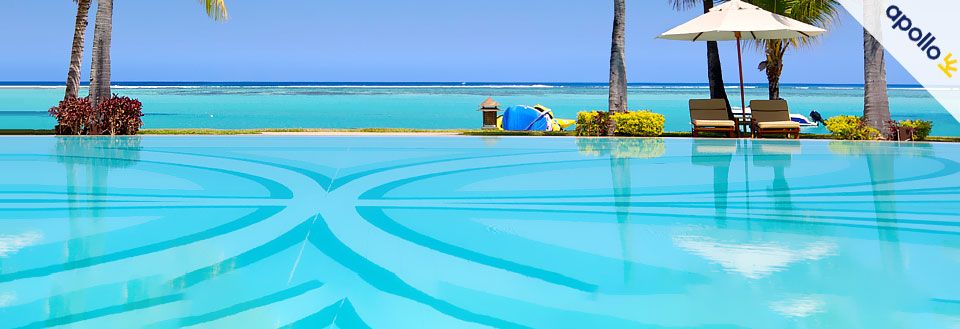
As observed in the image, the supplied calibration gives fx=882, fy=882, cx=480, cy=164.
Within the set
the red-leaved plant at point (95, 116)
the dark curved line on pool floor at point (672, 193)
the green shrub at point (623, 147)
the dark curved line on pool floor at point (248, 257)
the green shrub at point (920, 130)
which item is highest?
the red-leaved plant at point (95, 116)

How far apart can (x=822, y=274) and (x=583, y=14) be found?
6714cm

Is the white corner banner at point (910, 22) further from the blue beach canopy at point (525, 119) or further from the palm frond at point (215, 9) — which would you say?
the palm frond at point (215, 9)

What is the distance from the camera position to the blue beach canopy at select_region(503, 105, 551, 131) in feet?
86.5

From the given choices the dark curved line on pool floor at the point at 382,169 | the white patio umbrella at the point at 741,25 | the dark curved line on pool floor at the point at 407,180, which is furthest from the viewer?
the white patio umbrella at the point at 741,25

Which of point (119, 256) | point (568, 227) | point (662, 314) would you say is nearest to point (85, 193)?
point (119, 256)

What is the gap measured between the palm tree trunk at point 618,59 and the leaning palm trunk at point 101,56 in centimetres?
1137

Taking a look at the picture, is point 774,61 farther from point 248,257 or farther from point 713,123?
point 248,257

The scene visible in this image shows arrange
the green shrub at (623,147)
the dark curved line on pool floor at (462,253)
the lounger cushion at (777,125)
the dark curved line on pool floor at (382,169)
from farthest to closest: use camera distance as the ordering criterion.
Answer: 1. the lounger cushion at (777,125)
2. the green shrub at (623,147)
3. the dark curved line on pool floor at (382,169)
4. the dark curved line on pool floor at (462,253)

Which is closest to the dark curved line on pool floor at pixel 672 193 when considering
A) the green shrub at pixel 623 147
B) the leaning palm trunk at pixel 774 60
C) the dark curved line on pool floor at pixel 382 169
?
the dark curved line on pool floor at pixel 382 169

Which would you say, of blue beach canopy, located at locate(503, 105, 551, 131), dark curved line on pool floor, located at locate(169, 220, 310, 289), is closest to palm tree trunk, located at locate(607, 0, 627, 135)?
blue beach canopy, located at locate(503, 105, 551, 131)

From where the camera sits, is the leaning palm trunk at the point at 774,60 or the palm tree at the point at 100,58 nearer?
the palm tree at the point at 100,58

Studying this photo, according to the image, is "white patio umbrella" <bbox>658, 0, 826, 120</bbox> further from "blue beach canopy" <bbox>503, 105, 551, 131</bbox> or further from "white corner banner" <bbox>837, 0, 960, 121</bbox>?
"blue beach canopy" <bbox>503, 105, 551, 131</bbox>

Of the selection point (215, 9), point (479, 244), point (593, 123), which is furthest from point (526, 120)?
point (479, 244)

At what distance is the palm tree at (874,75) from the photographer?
1798 cm
